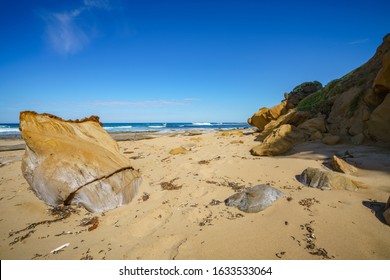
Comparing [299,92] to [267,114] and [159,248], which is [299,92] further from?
[159,248]

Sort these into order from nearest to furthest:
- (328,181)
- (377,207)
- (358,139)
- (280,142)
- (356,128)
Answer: (377,207)
(328,181)
(358,139)
(356,128)
(280,142)

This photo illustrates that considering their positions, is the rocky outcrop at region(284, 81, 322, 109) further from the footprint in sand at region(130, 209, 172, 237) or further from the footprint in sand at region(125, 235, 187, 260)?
the footprint in sand at region(125, 235, 187, 260)

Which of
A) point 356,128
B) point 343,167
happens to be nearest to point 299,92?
point 356,128

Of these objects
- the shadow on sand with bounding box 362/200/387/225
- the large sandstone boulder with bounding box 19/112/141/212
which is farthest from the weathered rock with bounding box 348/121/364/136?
the large sandstone boulder with bounding box 19/112/141/212

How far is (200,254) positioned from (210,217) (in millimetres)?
813

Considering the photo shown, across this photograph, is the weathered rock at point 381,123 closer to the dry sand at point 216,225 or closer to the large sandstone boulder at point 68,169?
the dry sand at point 216,225

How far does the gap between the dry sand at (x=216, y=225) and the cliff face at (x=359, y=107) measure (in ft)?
4.79

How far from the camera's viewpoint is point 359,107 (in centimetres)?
662

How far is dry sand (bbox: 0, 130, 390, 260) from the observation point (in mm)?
2342

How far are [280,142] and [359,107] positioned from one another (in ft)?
9.65

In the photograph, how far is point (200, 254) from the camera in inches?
93.4

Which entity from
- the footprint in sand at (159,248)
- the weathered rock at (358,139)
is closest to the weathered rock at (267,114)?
the weathered rock at (358,139)

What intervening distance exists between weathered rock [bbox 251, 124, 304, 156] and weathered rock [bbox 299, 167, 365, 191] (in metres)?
2.39
